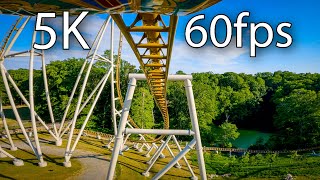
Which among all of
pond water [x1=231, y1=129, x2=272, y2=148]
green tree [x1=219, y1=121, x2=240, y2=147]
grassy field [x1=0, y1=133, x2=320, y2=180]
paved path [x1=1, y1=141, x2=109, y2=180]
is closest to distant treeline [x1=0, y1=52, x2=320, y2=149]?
green tree [x1=219, y1=121, x2=240, y2=147]

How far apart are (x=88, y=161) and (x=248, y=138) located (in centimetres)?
2434

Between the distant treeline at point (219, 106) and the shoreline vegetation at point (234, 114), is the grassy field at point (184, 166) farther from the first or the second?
the distant treeline at point (219, 106)

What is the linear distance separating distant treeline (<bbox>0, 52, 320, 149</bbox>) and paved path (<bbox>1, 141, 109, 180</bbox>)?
11380 millimetres

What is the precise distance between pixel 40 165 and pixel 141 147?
844 centimetres


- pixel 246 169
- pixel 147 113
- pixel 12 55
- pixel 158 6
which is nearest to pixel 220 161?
pixel 246 169

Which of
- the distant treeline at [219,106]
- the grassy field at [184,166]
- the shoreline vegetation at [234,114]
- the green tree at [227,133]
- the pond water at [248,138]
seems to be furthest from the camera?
the pond water at [248,138]

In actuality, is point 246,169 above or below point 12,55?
below

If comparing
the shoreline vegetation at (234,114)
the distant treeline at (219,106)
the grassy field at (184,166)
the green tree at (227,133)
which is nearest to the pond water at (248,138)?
the shoreline vegetation at (234,114)

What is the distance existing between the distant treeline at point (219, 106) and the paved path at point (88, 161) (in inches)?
448

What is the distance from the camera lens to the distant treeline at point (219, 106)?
→ 27.6 m

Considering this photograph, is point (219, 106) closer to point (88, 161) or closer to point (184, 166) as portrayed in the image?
point (184, 166)

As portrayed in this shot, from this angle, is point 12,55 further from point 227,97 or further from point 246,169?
point 227,97

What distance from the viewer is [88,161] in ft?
53.0

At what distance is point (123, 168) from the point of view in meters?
15.8
